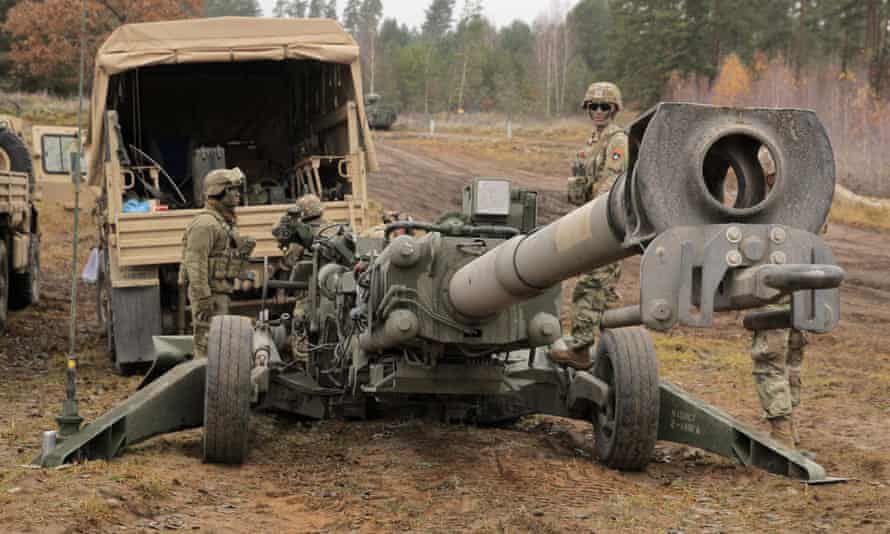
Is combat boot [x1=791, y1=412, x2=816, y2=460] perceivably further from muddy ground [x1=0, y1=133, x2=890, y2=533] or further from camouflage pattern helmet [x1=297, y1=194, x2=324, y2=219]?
camouflage pattern helmet [x1=297, y1=194, x2=324, y2=219]

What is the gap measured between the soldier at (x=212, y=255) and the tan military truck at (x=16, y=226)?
387cm

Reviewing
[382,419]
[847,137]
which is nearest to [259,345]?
[382,419]

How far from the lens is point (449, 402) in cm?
879

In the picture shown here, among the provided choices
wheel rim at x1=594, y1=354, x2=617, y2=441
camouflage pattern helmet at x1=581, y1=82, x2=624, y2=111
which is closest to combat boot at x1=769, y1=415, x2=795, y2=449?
wheel rim at x1=594, y1=354, x2=617, y2=441

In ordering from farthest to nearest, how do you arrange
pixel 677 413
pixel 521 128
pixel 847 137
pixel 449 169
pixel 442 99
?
pixel 442 99
pixel 521 128
pixel 847 137
pixel 449 169
pixel 677 413

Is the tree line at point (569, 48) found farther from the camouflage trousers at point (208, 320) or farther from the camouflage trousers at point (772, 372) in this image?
the camouflage trousers at point (772, 372)

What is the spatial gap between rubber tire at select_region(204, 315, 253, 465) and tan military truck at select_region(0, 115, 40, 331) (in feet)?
20.4

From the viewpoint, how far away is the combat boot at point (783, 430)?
27.3 ft

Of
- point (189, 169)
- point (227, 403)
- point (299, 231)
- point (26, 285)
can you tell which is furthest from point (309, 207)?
point (26, 285)

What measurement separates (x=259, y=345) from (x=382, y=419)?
3.61ft

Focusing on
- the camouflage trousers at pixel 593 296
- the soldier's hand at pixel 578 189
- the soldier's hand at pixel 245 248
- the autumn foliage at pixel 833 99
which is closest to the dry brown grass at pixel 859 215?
the autumn foliage at pixel 833 99

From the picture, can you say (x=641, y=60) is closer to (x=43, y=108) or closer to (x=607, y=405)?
(x=43, y=108)

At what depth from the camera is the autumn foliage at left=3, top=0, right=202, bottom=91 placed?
3722 centimetres

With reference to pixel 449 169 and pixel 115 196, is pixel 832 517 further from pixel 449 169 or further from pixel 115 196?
pixel 449 169
